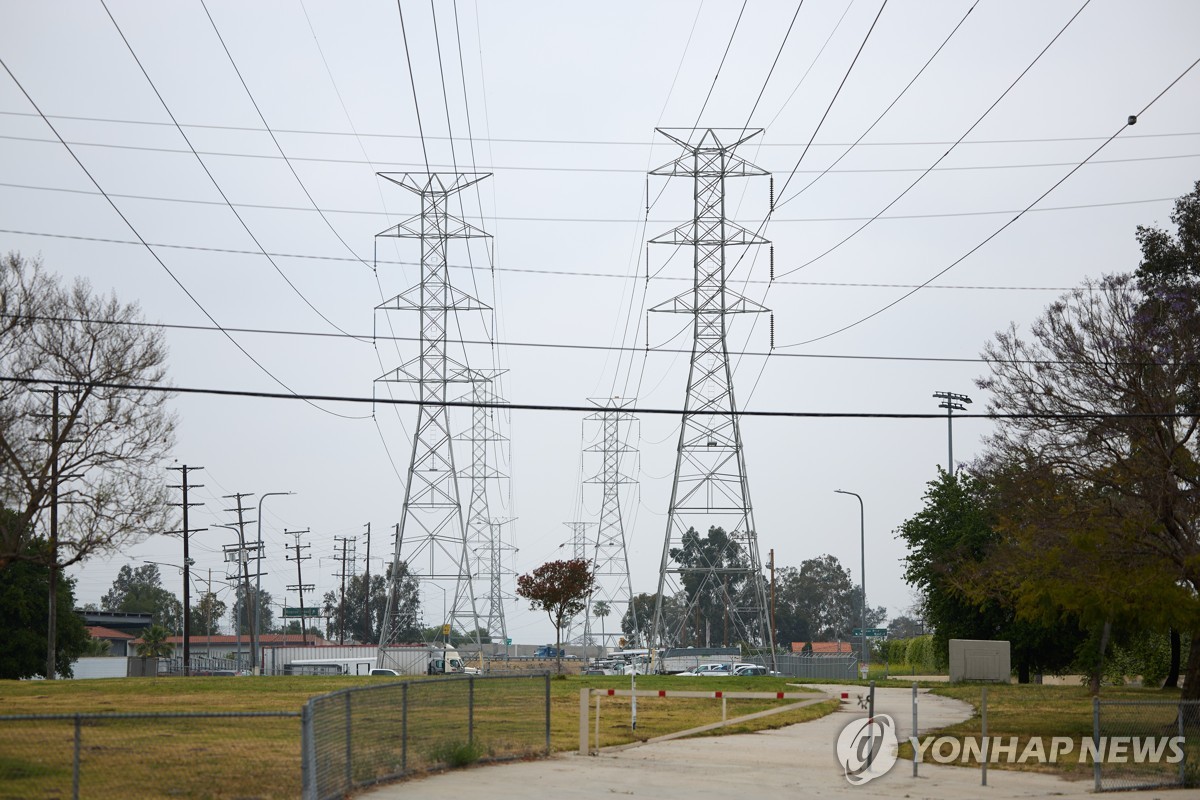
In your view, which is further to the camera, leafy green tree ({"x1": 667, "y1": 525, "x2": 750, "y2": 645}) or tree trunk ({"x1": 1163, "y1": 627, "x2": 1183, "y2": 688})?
leafy green tree ({"x1": 667, "y1": 525, "x2": 750, "y2": 645})

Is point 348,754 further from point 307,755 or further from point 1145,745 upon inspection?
point 1145,745

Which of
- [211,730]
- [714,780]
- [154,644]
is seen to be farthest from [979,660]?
[154,644]

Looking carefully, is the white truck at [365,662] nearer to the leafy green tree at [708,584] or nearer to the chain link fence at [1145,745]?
the chain link fence at [1145,745]

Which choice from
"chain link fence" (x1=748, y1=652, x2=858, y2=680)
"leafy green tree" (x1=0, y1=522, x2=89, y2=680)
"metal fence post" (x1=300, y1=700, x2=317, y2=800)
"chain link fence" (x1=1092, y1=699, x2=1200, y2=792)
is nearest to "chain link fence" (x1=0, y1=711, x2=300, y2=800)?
"metal fence post" (x1=300, y1=700, x2=317, y2=800)

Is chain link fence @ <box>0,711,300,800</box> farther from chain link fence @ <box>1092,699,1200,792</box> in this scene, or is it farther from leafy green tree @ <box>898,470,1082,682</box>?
leafy green tree @ <box>898,470,1082,682</box>

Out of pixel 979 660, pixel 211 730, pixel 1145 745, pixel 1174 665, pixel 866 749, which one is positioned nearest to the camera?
pixel 211 730

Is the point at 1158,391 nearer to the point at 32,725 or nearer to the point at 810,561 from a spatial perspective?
the point at 32,725

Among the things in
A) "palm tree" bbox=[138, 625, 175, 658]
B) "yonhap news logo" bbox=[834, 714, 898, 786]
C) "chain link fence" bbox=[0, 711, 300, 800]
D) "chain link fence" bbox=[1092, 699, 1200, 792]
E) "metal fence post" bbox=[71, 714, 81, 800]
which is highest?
"metal fence post" bbox=[71, 714, 81, 800]

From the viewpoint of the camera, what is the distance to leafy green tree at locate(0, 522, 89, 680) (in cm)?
6900

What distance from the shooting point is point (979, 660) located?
52.0 metres

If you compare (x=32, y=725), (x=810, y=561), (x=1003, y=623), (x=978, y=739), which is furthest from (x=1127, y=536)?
(x=810, y=561)

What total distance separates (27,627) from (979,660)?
5147 cm

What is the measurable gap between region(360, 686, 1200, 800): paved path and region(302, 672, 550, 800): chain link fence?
46 centimetres

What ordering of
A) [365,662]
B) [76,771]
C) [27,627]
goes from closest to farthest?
1. [76,771]
2. [365,662]
3. [27,627]
